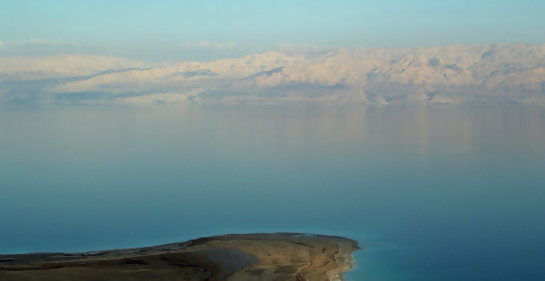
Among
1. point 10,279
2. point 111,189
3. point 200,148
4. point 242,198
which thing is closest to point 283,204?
point 242,198

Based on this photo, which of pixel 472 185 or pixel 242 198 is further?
pixel 472 185

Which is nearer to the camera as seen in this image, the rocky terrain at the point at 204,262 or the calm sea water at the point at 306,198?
the rocky terrain at the point at 204,262

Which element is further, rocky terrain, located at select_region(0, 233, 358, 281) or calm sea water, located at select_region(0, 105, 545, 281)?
calm sea water, located at select_region(0, 105, 545, 281)

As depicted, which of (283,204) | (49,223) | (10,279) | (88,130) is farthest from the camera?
(88,130)

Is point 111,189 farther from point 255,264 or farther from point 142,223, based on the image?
point 255,264
